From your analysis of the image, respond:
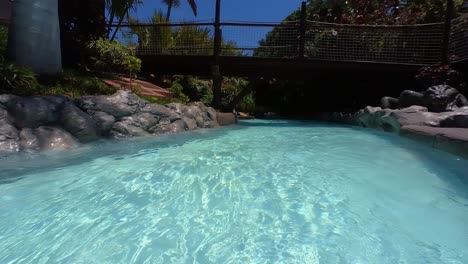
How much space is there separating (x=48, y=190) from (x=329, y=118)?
1147 centimetres

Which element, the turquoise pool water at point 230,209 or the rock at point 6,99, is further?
the rock at point 6,99

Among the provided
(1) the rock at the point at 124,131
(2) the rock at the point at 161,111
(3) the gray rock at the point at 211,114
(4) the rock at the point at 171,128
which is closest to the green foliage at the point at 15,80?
(1) the rock at the point at 124,131

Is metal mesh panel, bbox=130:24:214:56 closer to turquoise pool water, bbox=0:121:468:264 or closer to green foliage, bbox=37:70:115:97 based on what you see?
green foliage, bbox=37:70:115:97

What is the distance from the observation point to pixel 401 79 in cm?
1097

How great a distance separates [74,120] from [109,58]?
13.2 ft

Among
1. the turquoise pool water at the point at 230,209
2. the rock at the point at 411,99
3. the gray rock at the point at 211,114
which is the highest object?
the rock at the point at 411,99

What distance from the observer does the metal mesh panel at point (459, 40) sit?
9.07 m

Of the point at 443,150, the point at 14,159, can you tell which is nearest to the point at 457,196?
the point at 443,150

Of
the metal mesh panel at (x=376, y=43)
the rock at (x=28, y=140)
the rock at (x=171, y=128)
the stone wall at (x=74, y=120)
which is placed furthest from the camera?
the metal mesh panel at (x=376, y=43)

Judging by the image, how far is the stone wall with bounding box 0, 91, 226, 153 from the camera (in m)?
4.18

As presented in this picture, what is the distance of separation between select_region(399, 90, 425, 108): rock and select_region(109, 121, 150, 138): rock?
260 inches

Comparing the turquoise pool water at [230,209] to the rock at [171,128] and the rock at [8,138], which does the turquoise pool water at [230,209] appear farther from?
the rock at [171,128]

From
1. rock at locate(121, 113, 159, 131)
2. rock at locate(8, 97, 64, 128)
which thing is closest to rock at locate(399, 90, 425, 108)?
rock at locate(121, 113, 159, 131)

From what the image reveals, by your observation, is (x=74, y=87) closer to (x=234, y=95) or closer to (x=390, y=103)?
(x=390, y=103)
